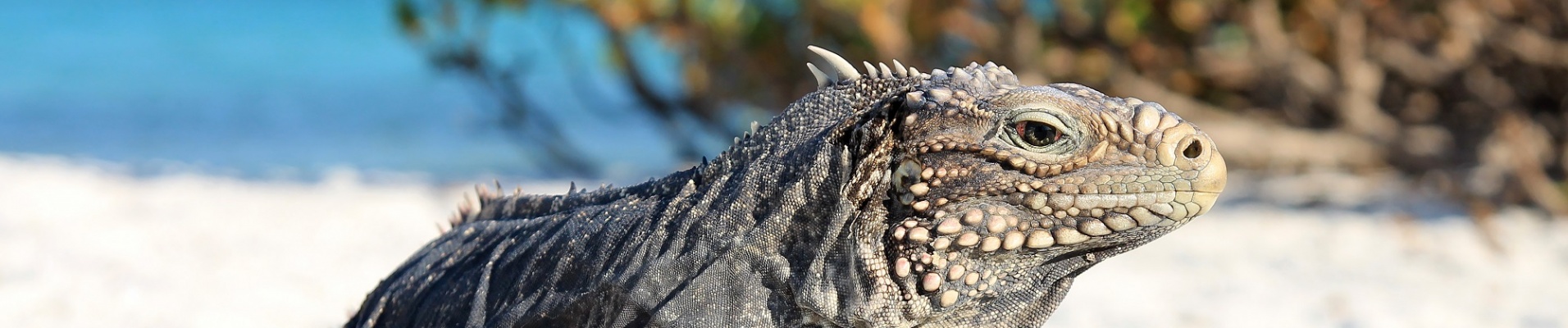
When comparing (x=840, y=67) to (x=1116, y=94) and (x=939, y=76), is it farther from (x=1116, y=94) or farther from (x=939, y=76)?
(x=1116, y=94)

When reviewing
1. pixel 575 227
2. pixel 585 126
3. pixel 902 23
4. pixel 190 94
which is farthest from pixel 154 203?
pixel 190 94

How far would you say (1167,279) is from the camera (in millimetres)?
5789

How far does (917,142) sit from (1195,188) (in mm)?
408

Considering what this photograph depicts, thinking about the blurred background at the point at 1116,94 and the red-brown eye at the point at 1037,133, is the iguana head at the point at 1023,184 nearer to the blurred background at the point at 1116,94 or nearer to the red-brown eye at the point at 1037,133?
the red-brown eye at the point at 1037,133

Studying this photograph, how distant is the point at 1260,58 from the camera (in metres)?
7.94

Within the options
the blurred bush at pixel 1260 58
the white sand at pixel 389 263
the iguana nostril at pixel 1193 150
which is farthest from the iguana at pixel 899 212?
the blurred bush at pixel 1260 58

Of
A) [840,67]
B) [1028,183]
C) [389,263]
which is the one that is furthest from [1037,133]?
[389,263]

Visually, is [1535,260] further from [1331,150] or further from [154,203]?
[154,203]

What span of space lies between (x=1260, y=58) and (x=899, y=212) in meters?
6.58

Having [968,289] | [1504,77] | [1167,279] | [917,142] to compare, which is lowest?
[968,289]

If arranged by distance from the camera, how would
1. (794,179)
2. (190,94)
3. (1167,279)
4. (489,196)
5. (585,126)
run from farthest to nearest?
(190,94) → (585,126) → (1167,279) → (489,196) → (794,179)

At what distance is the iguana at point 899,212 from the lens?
75.9 inches

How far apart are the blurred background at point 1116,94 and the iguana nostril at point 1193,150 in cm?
293

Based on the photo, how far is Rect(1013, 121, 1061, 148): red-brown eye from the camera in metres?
1.95
